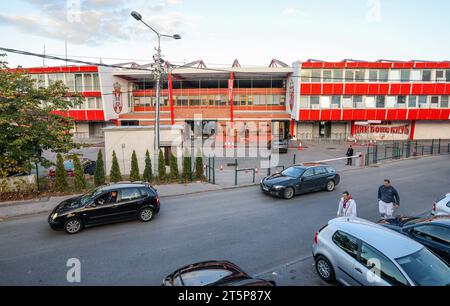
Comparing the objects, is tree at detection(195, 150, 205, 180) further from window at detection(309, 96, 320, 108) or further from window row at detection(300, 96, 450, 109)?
window at detection(309, 96, 320, 108)

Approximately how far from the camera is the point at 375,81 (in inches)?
1436

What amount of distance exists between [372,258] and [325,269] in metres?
1.38

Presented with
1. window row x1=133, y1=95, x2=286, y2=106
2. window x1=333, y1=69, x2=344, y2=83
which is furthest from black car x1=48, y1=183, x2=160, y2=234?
window row x1=133, y1=95, x2=286, y2=106

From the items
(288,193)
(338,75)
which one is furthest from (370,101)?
(288,193)

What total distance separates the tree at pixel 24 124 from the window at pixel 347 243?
13.4 metres

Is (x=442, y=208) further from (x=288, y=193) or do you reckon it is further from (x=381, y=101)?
(x=381, y=101)

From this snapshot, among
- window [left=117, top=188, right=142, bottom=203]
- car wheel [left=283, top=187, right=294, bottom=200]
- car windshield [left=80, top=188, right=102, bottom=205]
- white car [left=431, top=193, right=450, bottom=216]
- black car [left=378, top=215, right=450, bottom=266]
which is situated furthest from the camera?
car wheel [left=283, top=187, right=294, bottom=200]

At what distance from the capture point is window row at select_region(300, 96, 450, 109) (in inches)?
1454

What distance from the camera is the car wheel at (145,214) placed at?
10.8 m

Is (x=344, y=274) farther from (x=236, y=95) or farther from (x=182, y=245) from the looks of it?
(x=236, y=95)

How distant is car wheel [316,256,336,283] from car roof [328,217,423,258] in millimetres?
851

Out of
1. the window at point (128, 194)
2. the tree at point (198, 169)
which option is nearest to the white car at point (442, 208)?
the window at point (128, 194)
